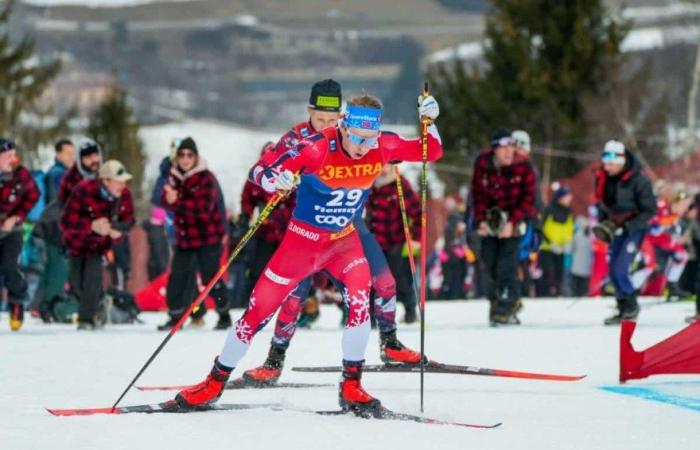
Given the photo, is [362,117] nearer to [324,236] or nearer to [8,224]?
[324,236]

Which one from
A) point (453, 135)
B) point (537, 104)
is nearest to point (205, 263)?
point (537, 104)

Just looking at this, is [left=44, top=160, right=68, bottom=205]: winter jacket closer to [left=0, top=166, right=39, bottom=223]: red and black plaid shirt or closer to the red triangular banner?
[left=0, top=166, right=39, bottom=223]: red and black plaid shirt

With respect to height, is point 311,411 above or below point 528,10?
below

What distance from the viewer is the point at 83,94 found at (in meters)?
154

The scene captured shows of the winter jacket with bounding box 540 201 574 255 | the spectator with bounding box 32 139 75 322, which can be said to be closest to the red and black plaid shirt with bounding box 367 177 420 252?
the spectator with bounding box 32 139 75 322

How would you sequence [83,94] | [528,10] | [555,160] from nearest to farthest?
[555,160], [528,10], [83,94]

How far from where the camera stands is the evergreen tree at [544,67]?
48719 millimetres

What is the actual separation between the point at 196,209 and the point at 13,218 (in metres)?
1.66

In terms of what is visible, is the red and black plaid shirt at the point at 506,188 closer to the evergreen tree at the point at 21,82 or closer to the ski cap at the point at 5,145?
the ski cap at the point at 5,145

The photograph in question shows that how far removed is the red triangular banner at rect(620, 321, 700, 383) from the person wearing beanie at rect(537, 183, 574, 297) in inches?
502

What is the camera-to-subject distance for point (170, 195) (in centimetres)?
1476

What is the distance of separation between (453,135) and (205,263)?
40210 millimetres

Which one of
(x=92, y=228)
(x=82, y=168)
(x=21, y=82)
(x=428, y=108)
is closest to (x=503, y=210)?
(x=92, y=228)

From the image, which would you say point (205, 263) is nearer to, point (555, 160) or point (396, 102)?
point (555, 160)
